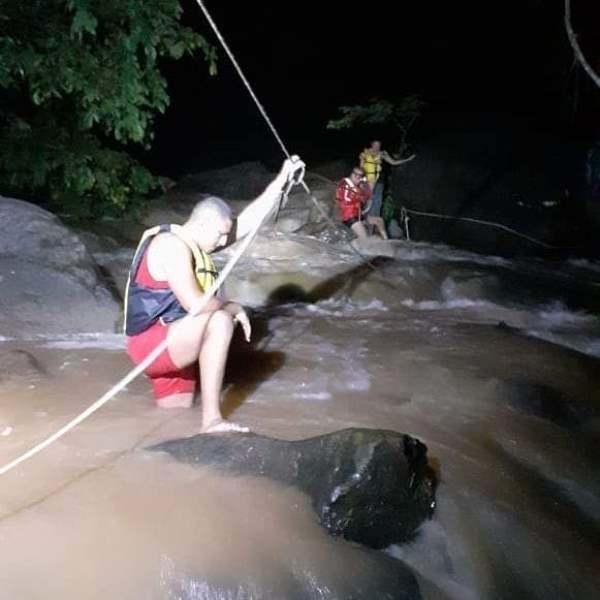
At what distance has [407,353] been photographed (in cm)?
702

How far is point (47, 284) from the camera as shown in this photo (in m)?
7.70

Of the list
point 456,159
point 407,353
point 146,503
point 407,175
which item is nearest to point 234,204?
point 407,175

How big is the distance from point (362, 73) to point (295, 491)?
2105cm

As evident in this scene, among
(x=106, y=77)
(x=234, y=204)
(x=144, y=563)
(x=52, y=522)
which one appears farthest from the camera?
(x=234, y=204)

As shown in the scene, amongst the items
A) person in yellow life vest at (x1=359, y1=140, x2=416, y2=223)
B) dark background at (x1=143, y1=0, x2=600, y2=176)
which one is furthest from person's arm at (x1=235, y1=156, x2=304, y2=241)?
dark background at (x1=143, y1=0, x2=600, y2=176)

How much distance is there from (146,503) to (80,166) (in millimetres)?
8054

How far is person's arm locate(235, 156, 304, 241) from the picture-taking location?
4.88 meters

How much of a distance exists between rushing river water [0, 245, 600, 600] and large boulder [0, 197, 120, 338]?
31cm

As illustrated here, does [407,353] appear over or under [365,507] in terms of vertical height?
under

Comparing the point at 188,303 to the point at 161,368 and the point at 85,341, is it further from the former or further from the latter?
the point at 85,341

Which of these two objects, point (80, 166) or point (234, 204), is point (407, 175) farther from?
point (80, 166)

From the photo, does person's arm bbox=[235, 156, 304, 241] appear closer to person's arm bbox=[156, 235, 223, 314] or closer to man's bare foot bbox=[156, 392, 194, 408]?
person's arm bbox=[156, 235, 223, 314]

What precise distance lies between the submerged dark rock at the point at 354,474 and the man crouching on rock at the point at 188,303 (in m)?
0.52

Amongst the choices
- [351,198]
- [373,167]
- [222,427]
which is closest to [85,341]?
[222,427]
